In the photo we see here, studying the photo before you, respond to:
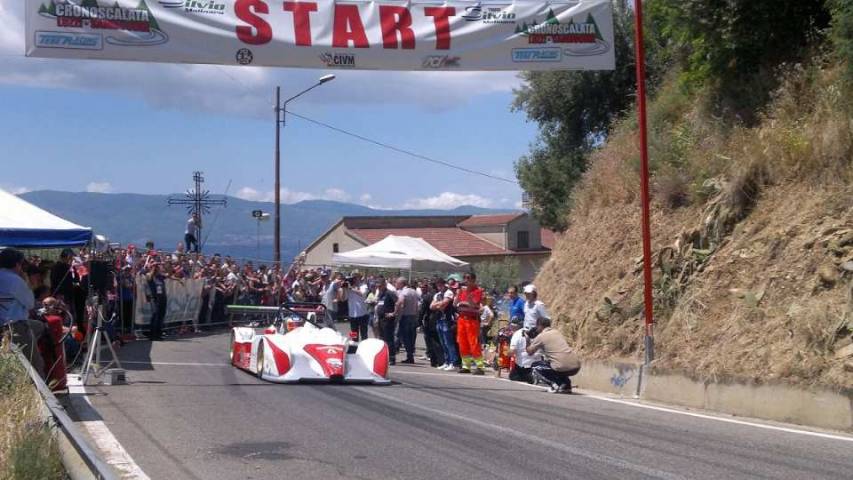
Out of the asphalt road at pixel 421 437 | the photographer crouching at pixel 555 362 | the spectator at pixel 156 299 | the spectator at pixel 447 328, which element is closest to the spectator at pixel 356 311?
the spectator at pixel 447 328

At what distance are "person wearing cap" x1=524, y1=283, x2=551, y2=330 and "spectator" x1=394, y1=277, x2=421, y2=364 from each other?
14.0ft

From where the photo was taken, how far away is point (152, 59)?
46.0 feet

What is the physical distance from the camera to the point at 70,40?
1374 centimetres

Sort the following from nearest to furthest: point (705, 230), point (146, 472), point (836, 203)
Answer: point (146, 472)
point (836, 203)
point (705, 230)

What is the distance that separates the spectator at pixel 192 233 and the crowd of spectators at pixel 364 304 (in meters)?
3.73

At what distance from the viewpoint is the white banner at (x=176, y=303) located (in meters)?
22.9

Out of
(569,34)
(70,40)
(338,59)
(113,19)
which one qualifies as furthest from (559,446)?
(70,40)

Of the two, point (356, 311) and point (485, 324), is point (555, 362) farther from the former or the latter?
point (356, 311)

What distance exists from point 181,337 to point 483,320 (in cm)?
781

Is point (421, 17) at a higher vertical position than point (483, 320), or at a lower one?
higher

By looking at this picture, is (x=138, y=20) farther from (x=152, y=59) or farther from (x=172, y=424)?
(x=172, y=424)

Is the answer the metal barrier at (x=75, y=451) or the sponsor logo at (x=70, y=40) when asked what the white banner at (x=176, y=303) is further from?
the metal barrier at (x=75, y=451)

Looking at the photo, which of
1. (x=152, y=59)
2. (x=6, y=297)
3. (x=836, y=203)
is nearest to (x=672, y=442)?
(x=836, y=203)

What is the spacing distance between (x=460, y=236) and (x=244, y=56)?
6200 cm
